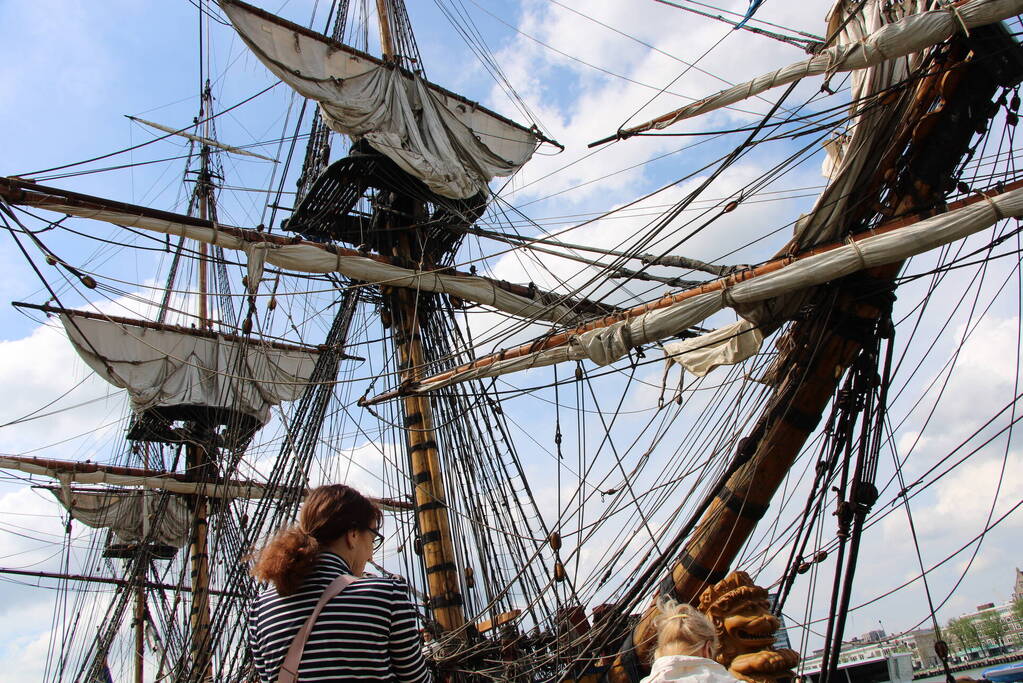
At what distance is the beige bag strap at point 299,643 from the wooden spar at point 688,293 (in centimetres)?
527

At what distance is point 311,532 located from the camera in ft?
6.95

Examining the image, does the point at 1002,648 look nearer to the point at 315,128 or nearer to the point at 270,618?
the point at 315,128

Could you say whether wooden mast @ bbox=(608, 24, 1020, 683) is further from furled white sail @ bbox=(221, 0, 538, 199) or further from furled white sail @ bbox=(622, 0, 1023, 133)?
furled white sail @ bbox=(221, 0, 538, 199)

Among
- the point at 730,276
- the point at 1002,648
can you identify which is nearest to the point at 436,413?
the point at 730,276

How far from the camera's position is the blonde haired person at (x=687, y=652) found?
224 centimetres

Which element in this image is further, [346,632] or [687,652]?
[687,652]

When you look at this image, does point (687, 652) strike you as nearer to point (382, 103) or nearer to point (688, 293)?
point (688, 293)

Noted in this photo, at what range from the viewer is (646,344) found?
7.81 m

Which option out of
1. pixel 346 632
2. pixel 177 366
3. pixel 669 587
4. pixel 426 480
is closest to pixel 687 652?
pixel 346 632

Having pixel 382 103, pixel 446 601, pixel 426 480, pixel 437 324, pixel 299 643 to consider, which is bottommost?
pixel 299 643

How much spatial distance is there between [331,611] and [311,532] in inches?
9.5

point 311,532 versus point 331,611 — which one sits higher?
point 311,532

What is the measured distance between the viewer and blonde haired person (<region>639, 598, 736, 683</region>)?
2240mm

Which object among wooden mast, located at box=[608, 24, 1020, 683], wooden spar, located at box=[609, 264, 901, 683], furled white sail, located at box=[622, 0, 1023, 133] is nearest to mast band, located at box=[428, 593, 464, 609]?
wooden mast, located at box=[608, 24, 1020, 683]
